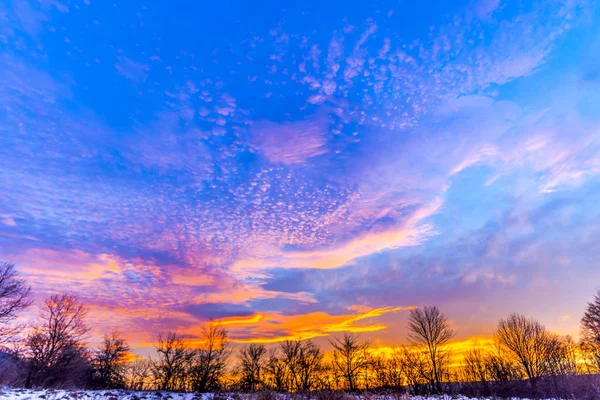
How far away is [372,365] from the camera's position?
7156cm

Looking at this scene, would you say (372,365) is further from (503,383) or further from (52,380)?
(52,380)

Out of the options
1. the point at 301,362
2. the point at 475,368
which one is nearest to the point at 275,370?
the point at 301,362

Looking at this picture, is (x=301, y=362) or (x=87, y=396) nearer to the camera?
(x=87, y=396)

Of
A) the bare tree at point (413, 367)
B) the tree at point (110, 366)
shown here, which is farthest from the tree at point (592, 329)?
the tree at point (110, 366)

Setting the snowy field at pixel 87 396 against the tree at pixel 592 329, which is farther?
the tree at pixel 592 329

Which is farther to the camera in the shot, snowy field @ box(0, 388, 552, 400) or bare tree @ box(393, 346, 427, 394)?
bare tree @ box(393, 346, 427, 394)

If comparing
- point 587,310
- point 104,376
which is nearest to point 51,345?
point 104,376

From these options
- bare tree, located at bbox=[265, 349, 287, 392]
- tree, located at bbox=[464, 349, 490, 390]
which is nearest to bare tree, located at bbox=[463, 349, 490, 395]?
tree, located at bbox=[464, 349, 490, 390]

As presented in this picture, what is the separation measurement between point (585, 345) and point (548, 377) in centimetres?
1453

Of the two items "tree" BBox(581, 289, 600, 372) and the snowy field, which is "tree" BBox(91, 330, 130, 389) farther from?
"tree" BBox(581, 289, 600, 372)

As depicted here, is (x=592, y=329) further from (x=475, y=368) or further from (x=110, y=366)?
(x=110, y=366)

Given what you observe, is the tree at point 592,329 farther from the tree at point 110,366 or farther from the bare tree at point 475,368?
the tree at point 110,366

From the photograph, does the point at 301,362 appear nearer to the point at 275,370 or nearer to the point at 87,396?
the point at 275,370

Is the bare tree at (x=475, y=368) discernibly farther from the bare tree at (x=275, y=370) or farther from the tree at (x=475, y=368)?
the bare tree at (x=275, y=370)
